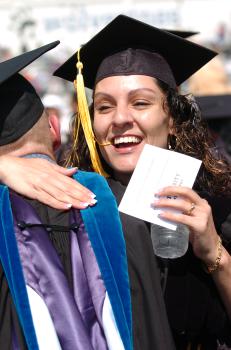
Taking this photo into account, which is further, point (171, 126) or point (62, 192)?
point (171, 126)

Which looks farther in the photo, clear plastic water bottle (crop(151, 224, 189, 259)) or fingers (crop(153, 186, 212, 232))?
clear plastic water bottle (crop(151, 224, 189, 259))

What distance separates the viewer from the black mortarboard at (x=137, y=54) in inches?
105

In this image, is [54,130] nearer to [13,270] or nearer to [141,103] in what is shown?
[141,103]

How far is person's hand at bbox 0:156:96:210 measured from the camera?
203 centimetres

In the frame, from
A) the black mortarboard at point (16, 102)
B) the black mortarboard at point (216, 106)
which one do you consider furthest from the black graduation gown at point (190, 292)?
the black mortarboard at point (216, 106)

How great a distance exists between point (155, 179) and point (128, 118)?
1.50 ft

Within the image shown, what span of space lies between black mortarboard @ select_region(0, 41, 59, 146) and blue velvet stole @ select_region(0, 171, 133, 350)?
0.76ft

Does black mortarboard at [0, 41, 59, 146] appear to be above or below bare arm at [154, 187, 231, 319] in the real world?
above

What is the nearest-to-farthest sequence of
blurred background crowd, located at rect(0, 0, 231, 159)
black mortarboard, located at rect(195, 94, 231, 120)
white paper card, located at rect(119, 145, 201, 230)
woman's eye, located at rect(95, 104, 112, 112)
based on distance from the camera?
white paper card, located at rect(119, 145, 201, 230) → woman's eye, located at rect(95, 104, 112, 112) → black mortarboard, located at rect(195, 94, 231, 120) → blurred background crowd, located at rect(0, 0, 231, 159)

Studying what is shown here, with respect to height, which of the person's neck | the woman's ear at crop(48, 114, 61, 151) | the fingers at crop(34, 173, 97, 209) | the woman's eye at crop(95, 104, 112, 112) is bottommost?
the fingers at crop(34, 173, 97, 209)

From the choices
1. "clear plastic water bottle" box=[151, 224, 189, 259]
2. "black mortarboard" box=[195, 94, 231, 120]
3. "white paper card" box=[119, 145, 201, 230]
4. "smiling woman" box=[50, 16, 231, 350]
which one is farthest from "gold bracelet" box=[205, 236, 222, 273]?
"black mortarboard" box=[195, 94, 231, 120]

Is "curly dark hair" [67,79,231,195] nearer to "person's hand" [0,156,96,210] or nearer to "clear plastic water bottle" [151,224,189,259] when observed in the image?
"clear plastic water bottle" [151,224,189,259]

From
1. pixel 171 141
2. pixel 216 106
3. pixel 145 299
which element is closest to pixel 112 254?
pixel 145 299

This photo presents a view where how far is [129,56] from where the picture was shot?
270cm
